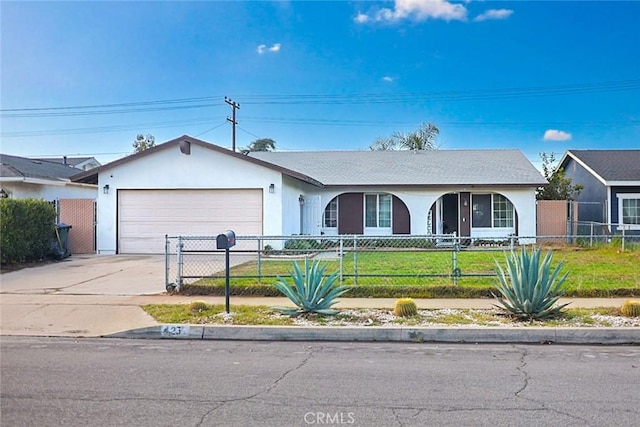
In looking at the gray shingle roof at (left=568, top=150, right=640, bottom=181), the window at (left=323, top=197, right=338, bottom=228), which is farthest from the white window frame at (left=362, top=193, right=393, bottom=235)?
the gray shingle roof at (left=568, top=150, right=640, bottom=181)

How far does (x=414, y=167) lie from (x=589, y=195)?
9.15 meters

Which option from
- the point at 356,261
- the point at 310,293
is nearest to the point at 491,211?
the point at 356,261

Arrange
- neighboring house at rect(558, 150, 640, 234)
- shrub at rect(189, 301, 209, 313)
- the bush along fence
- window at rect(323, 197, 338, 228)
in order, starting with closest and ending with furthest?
1. shrub at rect(189, 301, 209, 313)
2. the bush along fence
3. neighboring house at rect(558, 150, 640, 234)
4. window at rect(323, 197, 338, 228)

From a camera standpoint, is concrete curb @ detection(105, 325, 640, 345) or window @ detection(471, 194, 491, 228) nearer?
concrete curb @ detection(105, 325, 640, 345)

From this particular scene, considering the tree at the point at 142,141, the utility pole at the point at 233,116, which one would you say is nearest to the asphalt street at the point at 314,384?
the utility pole at the point at 233,116

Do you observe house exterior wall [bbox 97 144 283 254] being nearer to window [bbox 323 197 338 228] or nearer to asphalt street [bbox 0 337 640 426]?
window [bbox 323 197 338 228]

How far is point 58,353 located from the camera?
727cm

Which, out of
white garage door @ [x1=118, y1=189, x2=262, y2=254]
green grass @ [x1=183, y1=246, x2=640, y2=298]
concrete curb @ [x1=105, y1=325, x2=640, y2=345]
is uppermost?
white garage door @ [x1=118, y1=189, x2=262, y2=254]

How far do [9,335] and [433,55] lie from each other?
817 inches

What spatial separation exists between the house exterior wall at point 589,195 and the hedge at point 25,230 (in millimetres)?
22636

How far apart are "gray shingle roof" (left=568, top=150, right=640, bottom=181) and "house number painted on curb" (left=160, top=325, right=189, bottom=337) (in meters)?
22.3

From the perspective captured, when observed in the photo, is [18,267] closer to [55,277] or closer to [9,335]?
[55,277]

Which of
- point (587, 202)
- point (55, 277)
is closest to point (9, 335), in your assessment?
point (55, 277)

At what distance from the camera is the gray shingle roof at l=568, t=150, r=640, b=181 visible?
24891mm
